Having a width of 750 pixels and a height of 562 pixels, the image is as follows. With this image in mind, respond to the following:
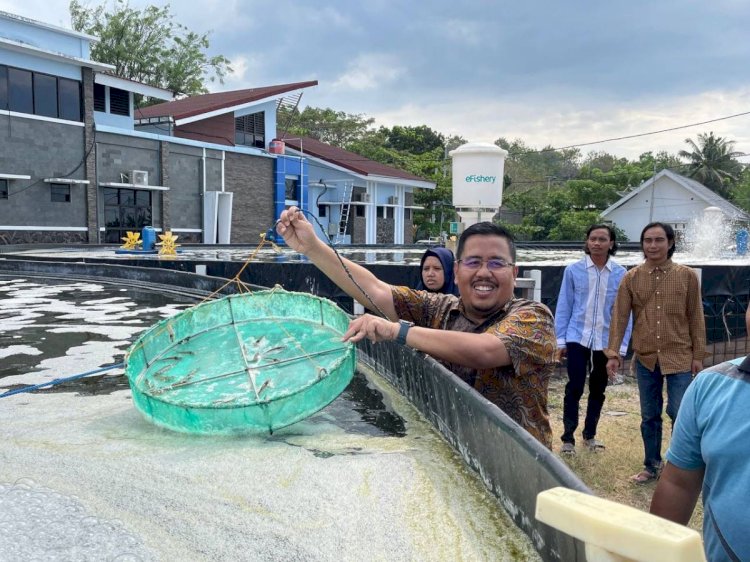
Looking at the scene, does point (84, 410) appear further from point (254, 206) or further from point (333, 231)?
point (333, 231)

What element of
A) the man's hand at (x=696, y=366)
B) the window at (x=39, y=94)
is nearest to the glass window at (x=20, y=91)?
the window at (x=39, y=94)

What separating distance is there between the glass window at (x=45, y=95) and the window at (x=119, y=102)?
2.61 m

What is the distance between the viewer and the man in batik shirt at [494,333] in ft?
7.20

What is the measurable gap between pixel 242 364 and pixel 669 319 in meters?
2.77

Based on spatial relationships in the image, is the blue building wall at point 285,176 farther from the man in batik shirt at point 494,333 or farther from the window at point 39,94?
the man in batik shirt at point 494,333

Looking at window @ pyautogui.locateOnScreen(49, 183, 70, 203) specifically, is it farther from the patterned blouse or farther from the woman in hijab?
the patterned blouse

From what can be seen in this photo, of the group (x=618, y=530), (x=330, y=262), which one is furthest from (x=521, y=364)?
(x=618, y=530)

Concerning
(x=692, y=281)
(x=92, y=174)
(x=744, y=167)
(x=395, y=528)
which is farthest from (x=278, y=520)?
(x=744, y=167)

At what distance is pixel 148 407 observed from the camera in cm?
303

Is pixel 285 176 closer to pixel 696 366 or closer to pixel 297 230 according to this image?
pixel 696 366

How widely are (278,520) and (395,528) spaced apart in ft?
1.38

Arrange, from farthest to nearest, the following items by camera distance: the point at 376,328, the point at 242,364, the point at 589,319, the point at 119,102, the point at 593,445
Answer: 1. the point at 119,102
2. the point at 593,445
3. the point at 589,319
4. the point at 242,364
5. the point at 376,328

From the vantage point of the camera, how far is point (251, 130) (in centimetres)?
2639

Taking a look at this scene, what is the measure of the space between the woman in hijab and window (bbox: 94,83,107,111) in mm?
20227
